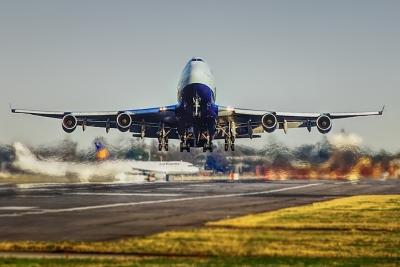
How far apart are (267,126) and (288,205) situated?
2371cm

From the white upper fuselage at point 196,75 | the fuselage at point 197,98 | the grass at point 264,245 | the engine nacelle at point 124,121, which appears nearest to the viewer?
the grass at point 264,245

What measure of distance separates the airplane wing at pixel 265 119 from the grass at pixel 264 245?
3345 cm

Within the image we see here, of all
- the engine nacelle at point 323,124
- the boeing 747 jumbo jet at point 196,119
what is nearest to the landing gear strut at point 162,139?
the boeing 747 jumbo jet at point 196,119

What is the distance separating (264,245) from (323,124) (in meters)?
44.7

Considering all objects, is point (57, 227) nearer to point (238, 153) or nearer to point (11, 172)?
point (11, 172)

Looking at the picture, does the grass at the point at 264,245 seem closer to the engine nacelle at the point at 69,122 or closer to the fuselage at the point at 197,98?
the fuselage at the point at 197,98

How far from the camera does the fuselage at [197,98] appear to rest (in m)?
52.2

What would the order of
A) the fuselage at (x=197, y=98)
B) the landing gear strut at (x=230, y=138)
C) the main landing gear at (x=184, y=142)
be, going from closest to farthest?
the fuselage at (x=197, y=98), the main landing gear at (x=184, y=142), the landing gear strut at (x=230, y=138)

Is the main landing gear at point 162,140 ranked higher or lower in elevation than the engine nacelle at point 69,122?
lower

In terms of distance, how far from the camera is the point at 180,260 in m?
17.0

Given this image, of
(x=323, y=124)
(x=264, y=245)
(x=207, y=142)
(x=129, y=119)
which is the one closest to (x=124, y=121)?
(x=129, y=119)

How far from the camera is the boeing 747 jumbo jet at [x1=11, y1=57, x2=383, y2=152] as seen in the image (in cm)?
5300

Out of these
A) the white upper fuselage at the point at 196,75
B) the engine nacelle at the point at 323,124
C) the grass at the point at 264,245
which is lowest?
the grass at the point at 264,245

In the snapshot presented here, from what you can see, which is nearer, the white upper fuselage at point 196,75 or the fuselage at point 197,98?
the fuselage at point 197,98
